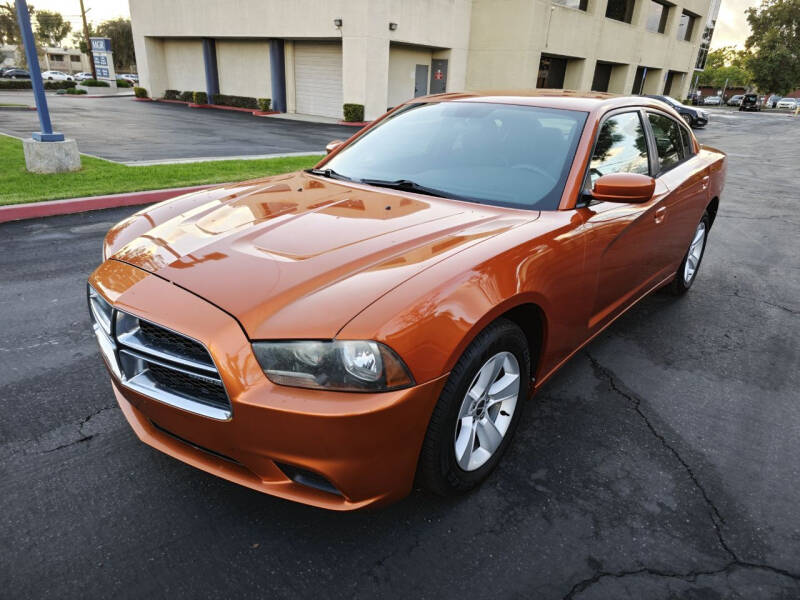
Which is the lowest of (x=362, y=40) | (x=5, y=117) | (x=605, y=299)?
(x=5, y=117)

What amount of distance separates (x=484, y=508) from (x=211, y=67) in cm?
3080

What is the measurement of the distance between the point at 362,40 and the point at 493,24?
25.2 ft

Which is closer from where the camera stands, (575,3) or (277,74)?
(277,74)

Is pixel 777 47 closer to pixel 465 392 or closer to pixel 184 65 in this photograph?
pixel 184 65

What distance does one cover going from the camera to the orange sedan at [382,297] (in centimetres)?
182

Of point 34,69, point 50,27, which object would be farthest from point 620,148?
point 50,27

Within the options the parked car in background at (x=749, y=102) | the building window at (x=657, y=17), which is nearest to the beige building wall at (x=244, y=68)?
the building window at (x=657, y=17)

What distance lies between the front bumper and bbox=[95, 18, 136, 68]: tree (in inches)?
3271

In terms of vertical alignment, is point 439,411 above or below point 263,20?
below

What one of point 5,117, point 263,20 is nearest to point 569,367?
point 5,117

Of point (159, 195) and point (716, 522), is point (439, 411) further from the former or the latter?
point (159, 195)

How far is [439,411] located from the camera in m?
2.00

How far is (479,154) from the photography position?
3.11 m

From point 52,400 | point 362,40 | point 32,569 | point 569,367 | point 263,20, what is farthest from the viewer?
point 263,20
